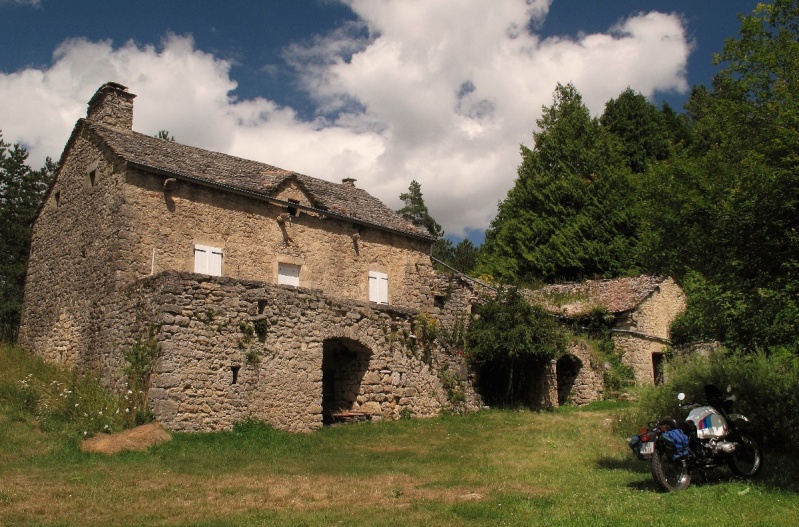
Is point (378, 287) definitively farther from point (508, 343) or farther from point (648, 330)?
point (648, 330)

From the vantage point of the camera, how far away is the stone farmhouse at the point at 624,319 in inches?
825

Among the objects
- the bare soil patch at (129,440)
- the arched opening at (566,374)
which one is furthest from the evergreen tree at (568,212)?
the bare soil patch at (129,440)

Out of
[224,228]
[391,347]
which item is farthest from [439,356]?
[224,228]

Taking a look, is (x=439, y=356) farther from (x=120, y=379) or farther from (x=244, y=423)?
(x=120, y=379)

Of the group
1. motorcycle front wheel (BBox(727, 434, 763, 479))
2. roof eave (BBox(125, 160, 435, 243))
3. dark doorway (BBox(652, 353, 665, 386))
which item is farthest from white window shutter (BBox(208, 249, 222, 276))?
dark doorway (BBox(652, 353, 665, 386))

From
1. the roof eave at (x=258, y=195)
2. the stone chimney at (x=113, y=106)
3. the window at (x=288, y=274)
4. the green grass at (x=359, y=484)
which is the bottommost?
the green grass at (x=359, y=484)

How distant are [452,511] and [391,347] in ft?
27.5

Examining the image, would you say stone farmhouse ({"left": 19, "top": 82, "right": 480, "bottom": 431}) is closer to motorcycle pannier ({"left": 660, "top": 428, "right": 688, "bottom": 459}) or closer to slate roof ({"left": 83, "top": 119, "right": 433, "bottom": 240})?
slate roof ({"left": 83, "top": 119, "right": 433, "bottom": 240})

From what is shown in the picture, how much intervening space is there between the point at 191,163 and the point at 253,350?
791 centimetres

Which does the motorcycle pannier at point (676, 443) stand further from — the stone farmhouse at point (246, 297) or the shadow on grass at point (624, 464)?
the stone farmhouse at point (246, 297)

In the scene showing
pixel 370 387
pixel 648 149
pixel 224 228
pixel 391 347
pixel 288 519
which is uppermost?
pixel 648 149

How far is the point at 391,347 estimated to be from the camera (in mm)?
15320

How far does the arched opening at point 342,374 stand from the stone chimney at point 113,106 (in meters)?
9.29

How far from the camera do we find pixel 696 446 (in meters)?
8.12
